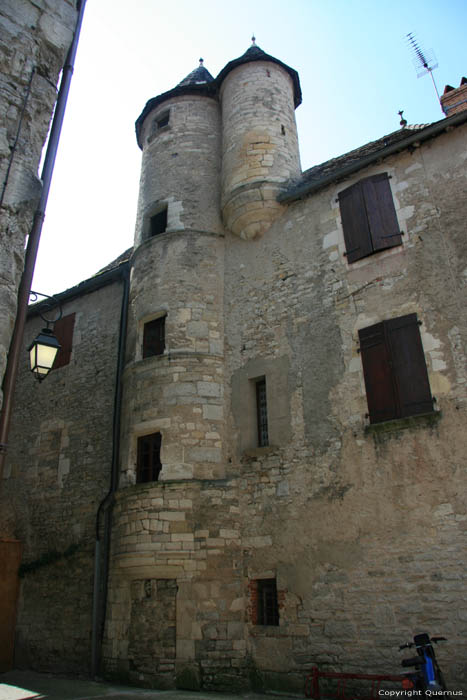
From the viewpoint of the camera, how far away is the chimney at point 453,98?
11.6 meters

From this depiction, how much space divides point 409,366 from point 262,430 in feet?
8.87

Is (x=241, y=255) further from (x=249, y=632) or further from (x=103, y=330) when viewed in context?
(x=249, y=632)

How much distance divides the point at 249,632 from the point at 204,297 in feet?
18.2

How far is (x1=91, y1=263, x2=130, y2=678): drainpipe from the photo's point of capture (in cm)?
878

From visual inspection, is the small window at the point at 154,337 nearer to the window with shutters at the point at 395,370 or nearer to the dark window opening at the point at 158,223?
the dark window opening at the point at 158,223

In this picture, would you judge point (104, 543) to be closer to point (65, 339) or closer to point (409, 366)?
point (65, 339)

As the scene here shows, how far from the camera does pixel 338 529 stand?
739 cm

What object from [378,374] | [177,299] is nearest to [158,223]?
[177,299]

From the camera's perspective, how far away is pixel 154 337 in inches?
402

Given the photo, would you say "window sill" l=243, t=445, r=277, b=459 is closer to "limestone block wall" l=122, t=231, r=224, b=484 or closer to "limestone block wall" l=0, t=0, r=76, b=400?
"limestone block wall" l=122, t=231, r=224, b=484

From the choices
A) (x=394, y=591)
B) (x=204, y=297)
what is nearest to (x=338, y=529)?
(x=394, y=591)

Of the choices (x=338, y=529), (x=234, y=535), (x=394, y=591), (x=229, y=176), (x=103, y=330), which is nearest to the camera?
(x=394, y=591)

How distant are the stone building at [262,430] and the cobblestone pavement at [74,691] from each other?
1.00 ft

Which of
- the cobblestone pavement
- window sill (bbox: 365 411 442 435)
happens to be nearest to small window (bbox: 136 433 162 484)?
the cobblestone pavement
